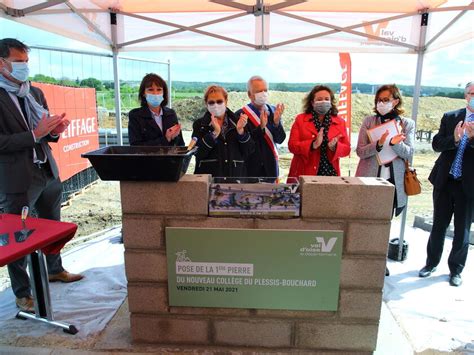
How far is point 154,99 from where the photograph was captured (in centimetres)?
287

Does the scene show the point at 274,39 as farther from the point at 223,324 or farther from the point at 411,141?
the point at 223,324

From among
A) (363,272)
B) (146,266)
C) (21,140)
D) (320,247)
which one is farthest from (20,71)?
(363,272)

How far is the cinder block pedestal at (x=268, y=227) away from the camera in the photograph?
6.23 ft

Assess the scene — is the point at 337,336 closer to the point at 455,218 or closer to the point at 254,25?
the point at 455,218

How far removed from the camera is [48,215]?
280 centimetres

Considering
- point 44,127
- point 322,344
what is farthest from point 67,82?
point 322,344

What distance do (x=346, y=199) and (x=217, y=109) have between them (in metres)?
1.36

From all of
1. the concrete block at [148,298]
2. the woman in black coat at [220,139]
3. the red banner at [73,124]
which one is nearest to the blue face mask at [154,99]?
Result: the woman in black coat at [220,139]

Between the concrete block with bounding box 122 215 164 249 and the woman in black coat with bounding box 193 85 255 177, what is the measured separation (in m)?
1.00

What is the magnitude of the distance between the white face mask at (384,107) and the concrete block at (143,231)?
2.09 meters

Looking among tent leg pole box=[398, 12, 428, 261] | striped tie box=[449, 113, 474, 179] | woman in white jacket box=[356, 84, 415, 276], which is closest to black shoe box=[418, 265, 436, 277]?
tent leg pole box=[398, 12, 428, 261]

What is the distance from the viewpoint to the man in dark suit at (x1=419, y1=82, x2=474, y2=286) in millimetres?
2898

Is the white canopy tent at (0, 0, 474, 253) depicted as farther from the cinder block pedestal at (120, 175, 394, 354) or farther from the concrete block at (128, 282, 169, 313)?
the concrete block at (128, 282, 169, 313)

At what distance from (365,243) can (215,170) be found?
1.40 metres
